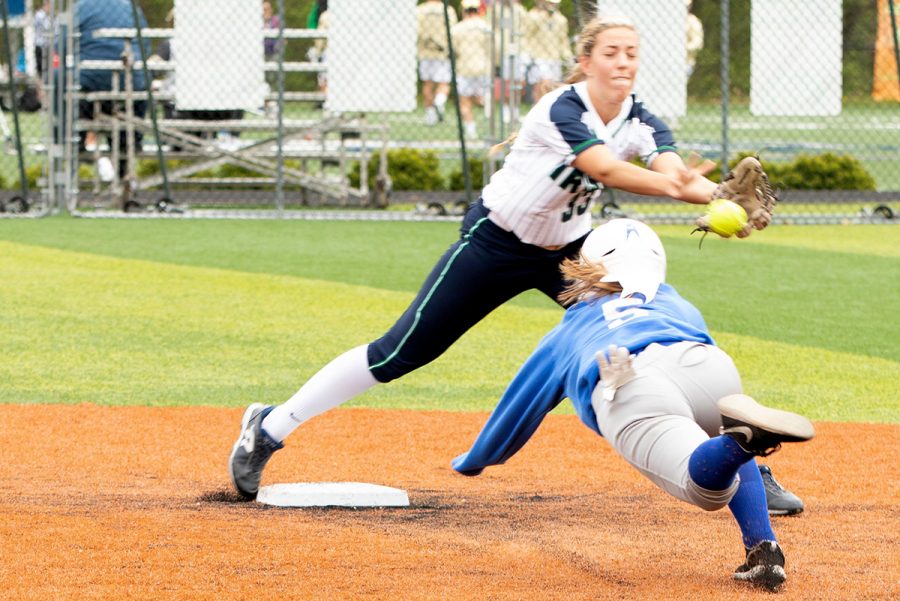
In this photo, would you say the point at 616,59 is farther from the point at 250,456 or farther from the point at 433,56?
the point at 433,56

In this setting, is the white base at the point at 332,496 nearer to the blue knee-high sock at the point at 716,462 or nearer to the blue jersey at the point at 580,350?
the blue jersey at the point at 580,350

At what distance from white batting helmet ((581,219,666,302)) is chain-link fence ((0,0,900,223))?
809 cm


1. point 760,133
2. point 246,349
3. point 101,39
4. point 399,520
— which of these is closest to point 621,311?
point 399,520

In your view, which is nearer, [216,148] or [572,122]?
[572,122]

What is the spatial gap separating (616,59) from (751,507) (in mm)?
1465

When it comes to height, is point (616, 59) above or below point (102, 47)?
below

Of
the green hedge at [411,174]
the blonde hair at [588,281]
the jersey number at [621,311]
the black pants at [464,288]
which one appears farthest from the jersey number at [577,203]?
the green hedge at [411,174]


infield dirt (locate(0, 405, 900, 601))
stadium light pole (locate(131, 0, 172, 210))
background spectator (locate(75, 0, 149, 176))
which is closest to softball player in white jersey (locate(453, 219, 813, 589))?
infield dirt (locate(0, 405, 900, 601))

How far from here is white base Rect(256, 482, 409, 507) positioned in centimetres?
482

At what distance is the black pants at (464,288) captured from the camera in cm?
470

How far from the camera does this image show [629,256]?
4039 mm

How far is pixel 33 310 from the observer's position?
8.87 metres

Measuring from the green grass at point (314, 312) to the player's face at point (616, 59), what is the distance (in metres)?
2.49

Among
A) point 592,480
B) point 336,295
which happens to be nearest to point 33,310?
point 336,295
